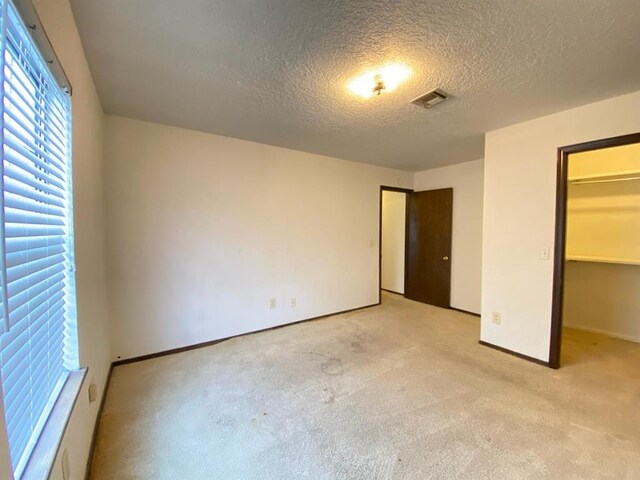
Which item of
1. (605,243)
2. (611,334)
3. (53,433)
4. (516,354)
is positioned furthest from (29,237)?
(611,334)

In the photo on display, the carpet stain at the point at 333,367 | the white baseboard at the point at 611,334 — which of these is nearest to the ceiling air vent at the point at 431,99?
the carpet stain at the point at 333,367

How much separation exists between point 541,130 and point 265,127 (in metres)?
2.66

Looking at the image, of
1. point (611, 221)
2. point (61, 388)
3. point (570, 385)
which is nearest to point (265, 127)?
point (61, 388)

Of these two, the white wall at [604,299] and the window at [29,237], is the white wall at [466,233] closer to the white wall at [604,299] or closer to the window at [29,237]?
the white wall at [604,299]

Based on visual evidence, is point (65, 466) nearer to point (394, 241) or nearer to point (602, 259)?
point (602, 259)

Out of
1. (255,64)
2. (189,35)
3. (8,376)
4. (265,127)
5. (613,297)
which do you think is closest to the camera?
(8,376)

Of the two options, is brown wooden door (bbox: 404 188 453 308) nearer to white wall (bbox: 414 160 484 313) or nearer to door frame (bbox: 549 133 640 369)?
white wall (bbox: 414 160 484 313)

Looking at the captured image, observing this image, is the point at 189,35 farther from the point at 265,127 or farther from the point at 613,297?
the point at 613,297

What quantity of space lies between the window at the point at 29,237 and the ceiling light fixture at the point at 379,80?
169 centimetres

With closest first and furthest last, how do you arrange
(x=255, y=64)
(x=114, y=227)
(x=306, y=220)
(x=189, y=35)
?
(x=189, y=35)
(x=255, y=64)
(x=114, y=227)
(x=306, y=220)

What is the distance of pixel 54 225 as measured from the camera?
4.06 ft

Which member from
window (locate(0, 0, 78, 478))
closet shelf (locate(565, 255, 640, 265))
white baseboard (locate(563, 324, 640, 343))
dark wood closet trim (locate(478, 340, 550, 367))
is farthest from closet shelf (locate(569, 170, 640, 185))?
window (locate(0, 0, 78, 478))

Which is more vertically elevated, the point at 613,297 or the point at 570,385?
the point at 613,297

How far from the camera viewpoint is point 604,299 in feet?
11.2
